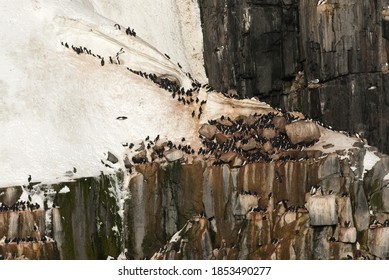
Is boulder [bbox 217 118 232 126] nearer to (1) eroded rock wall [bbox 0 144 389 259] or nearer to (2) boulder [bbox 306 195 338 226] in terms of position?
(1) eroded rock wall [bbox 0 144 389 259]

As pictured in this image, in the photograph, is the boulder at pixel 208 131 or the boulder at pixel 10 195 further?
the boulder at pixel 208 131

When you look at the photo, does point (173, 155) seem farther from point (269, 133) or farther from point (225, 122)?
point (269, 133)

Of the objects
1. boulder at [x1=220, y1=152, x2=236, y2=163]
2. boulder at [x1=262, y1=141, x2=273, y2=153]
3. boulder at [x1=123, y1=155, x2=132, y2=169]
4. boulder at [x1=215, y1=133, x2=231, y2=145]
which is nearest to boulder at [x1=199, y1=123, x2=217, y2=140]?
boulder at [x1=215, y1=133, x2=231, y2=145]

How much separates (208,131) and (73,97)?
948 cm

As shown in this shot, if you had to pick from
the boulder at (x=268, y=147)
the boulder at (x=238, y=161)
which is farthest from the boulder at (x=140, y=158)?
the boulder at (x=268, y=147)

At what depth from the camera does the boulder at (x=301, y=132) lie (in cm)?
6309

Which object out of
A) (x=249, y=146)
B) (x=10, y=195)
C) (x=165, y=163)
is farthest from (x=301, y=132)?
(x=10, y=195)

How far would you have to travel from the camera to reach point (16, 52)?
70500 millimetres

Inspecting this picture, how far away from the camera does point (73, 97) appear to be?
6781 centimetres

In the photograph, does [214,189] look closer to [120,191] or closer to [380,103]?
[120,191]

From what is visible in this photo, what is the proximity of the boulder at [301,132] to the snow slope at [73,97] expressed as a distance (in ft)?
Answer: 12.5

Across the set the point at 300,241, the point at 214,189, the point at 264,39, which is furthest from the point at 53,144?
the point at 264,39

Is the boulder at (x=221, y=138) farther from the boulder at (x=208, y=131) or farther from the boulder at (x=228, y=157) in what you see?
the boulder at (x=228, y=157)

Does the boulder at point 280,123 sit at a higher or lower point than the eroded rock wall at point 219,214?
higher
